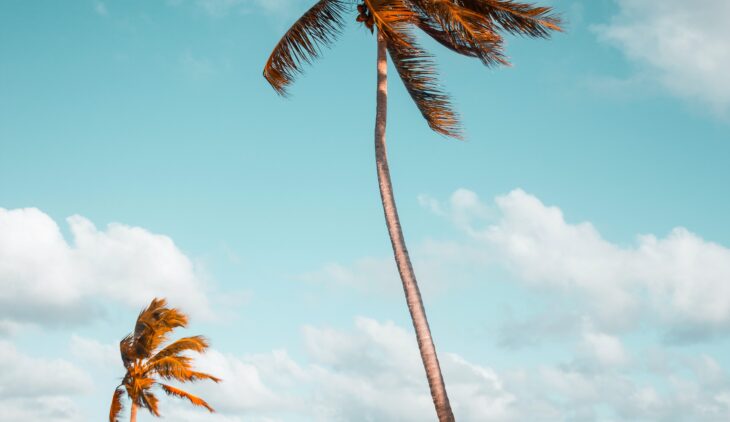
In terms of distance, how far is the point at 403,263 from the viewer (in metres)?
13.7

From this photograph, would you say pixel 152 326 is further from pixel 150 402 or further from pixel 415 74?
pixel 415 74

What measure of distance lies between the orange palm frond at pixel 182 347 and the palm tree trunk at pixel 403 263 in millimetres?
15647

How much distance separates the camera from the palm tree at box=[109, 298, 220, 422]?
87.4 feet

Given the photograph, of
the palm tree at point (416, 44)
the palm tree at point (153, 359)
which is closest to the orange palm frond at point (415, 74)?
the palm tree at point (416, 44)

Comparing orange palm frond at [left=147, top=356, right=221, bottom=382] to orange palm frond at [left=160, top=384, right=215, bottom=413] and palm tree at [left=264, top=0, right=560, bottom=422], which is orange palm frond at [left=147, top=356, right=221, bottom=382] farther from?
palm tree at [left=264, top=0, right=560, bottom=422]

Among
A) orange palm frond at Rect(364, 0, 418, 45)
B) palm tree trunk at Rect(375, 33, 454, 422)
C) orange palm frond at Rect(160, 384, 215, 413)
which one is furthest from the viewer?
orange palm frond at Rect(160, 384, 215, 413)

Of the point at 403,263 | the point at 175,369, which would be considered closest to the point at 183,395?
the point at 175,369

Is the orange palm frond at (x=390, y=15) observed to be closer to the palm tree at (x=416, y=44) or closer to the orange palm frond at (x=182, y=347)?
the palm tree at (x=416, y=44)

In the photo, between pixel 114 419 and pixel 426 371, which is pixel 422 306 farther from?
pixel 114 419

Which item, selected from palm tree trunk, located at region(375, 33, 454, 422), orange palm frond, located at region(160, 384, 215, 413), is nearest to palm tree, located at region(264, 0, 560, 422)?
palm tree trunk, located at region(375, 33, 454, 422)

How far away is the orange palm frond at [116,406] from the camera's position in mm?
26500

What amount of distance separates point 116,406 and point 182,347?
295cm

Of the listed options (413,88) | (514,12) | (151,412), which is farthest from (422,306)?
(151,412)

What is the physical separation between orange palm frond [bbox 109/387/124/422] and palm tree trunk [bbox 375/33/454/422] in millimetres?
16670
